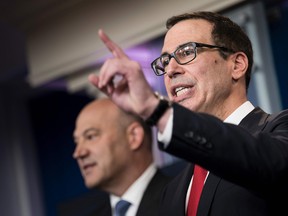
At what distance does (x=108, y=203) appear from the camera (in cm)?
271

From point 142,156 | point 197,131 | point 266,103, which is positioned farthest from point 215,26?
point 142,156

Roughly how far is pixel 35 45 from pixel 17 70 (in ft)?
1.79

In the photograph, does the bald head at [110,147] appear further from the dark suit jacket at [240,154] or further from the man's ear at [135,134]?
the dark suit jacket at [240,154]

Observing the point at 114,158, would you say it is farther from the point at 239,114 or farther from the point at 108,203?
the point at 239,114

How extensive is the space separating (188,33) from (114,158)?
3.89ft

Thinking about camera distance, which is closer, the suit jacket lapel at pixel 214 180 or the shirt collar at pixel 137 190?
the suit jacket lapel at pixel 214 180

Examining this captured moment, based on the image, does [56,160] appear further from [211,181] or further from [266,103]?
[211,181]

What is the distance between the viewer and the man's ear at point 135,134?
2801mm

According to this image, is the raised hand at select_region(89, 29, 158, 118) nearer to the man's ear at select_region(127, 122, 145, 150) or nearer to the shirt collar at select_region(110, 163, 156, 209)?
the shirt collar at select_region(110, 163, 156, 209)

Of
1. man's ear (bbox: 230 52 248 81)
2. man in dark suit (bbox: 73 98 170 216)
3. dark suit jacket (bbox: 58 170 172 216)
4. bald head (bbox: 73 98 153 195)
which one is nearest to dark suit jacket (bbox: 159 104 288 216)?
man's ear (bbox: 230 52 248 81)

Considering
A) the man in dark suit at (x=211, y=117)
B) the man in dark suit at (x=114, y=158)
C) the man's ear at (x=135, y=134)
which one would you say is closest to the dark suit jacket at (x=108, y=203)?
the man in dark suit at (x=114, y=158)

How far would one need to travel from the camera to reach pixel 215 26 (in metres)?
1.71

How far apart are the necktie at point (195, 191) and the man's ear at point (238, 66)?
0.31 metres

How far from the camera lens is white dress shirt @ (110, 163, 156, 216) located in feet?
8.34
